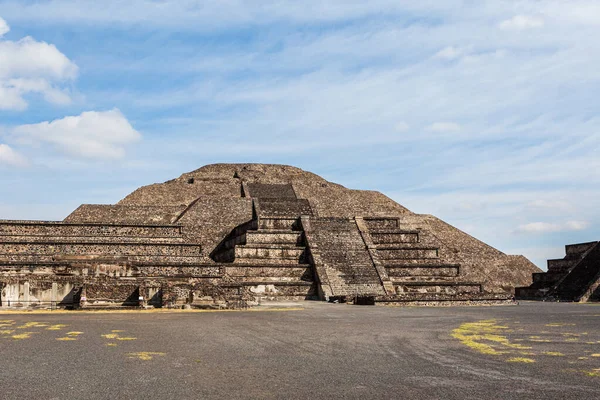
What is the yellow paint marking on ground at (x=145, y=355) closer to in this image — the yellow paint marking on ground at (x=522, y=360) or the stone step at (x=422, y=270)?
the yellow paint marking on ground at (x=522, y=360)

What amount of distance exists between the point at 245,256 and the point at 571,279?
13336 mm

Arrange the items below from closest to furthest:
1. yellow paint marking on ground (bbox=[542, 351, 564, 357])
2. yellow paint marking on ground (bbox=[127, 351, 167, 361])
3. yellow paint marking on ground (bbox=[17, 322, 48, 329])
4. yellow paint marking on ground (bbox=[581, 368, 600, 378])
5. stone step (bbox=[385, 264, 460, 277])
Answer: yellow paint marking on ground (bbox=[581, 368, 600, 378]) < yellow paint marking on ground (bbox=[127, 351, 167, 361]) < yellow paint marking on ground (bbox=[542, 351, 564, 357]) < yellow paint marking on ground (bbox=[17, 322, 48, 329]) < stone step (bbox=[385, 264, 460, 277])

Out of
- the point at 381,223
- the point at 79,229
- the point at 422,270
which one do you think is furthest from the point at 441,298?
the point at 79,229

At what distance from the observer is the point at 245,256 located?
23.7m

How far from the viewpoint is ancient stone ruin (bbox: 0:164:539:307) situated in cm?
1702

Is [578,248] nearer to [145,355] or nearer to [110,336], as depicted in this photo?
[110,336]

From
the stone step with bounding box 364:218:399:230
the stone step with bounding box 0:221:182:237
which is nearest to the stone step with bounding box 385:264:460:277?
the stone step with bounding box 364:218:399:230

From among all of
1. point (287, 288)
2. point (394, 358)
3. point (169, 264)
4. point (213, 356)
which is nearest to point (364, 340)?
point (394, 358)

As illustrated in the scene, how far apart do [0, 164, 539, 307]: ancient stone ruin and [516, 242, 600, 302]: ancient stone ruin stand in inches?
67.9

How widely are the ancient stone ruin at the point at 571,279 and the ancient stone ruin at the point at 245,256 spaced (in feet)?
5.66

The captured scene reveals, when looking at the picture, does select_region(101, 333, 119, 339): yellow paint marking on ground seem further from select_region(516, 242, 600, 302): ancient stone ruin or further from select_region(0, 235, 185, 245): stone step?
select_region(516, 242, 600, 302): ancient stone ruin

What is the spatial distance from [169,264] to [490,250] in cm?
1666

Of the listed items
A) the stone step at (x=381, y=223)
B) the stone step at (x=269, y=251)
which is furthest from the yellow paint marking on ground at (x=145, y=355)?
the stone step at (x=381, y=223)

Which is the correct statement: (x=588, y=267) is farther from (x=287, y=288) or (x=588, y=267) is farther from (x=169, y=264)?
(x=169, y=264)
